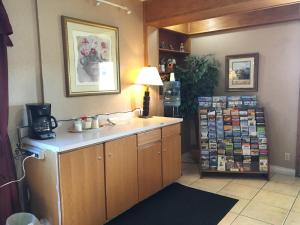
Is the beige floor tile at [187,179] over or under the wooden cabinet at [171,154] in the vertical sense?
under

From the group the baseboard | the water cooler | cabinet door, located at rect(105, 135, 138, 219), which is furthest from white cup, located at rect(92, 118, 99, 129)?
the baseboard

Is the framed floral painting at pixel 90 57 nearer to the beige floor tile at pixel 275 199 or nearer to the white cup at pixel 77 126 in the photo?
the white cup at pixel 77 126

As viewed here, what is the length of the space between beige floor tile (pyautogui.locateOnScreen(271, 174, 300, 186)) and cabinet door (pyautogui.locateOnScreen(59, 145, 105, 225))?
7.74 ft

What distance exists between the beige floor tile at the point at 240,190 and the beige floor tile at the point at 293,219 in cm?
46

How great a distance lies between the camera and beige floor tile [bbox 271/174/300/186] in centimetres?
326

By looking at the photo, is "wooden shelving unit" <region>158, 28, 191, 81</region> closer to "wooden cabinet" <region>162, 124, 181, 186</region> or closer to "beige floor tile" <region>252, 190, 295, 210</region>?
"wooden cabinet" <region>162, 124, 181, 186</region>

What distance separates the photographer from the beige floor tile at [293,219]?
7.68 ft

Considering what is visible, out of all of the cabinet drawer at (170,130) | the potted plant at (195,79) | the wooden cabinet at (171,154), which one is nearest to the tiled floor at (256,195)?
the wooden cabinet at (171,154)

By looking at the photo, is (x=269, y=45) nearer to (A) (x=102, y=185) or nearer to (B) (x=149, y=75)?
(B) (x=149, y=75)

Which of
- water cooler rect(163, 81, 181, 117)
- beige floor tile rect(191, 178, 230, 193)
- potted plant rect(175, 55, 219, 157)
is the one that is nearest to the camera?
beige floor tile rect(191, 178, 230, 193)

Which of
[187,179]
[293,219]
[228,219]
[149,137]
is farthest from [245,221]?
[149,137]

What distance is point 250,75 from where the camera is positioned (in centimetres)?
365

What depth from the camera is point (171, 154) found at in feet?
10.3

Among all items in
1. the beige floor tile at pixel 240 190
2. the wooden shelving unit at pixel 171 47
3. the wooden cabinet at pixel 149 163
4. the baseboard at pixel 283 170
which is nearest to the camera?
the wooden cabinet at pixel 149 163
